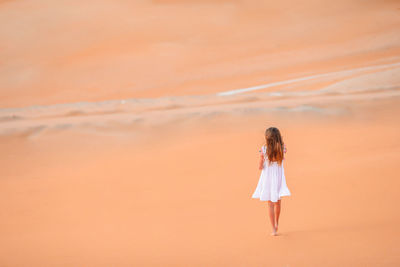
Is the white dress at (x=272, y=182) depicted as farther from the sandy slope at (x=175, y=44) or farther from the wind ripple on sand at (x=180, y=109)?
the sandy slope at (x=175, y=44)

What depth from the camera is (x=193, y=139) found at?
26.4ft

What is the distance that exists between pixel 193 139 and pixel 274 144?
4.02 m

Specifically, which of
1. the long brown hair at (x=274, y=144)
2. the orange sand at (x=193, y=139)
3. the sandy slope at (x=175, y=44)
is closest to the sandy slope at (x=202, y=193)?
the orange sand at (x=193, y=139)

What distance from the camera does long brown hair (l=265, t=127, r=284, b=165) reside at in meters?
4.09

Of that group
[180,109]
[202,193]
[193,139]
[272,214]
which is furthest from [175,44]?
[272,214]

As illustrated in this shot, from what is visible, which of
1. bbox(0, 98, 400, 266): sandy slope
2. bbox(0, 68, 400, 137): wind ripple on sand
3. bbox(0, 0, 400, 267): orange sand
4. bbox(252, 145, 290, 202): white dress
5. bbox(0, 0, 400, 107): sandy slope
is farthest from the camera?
bbox(0, 0, 400, 107): sandy slope

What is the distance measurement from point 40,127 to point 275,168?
18.9ft

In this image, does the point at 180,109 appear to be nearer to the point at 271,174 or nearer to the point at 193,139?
the point at 193,139

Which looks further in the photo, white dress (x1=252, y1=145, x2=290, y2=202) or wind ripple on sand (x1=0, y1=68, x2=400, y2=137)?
wind ripple on sand (x1=0, y1=68, x2=400, y2=137)

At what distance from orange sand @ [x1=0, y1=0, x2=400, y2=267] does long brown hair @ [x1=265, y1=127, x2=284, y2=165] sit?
2.93ft

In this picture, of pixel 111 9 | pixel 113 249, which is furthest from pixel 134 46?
pixel 113 249

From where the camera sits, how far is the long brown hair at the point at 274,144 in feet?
13.4

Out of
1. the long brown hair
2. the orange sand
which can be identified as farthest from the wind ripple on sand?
the long brown hair

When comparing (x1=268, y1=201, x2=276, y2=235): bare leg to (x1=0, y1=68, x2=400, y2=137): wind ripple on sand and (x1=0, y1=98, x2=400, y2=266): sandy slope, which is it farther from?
(x1=0, y1=68, x2=400, y2=137): wind ripple on sand
